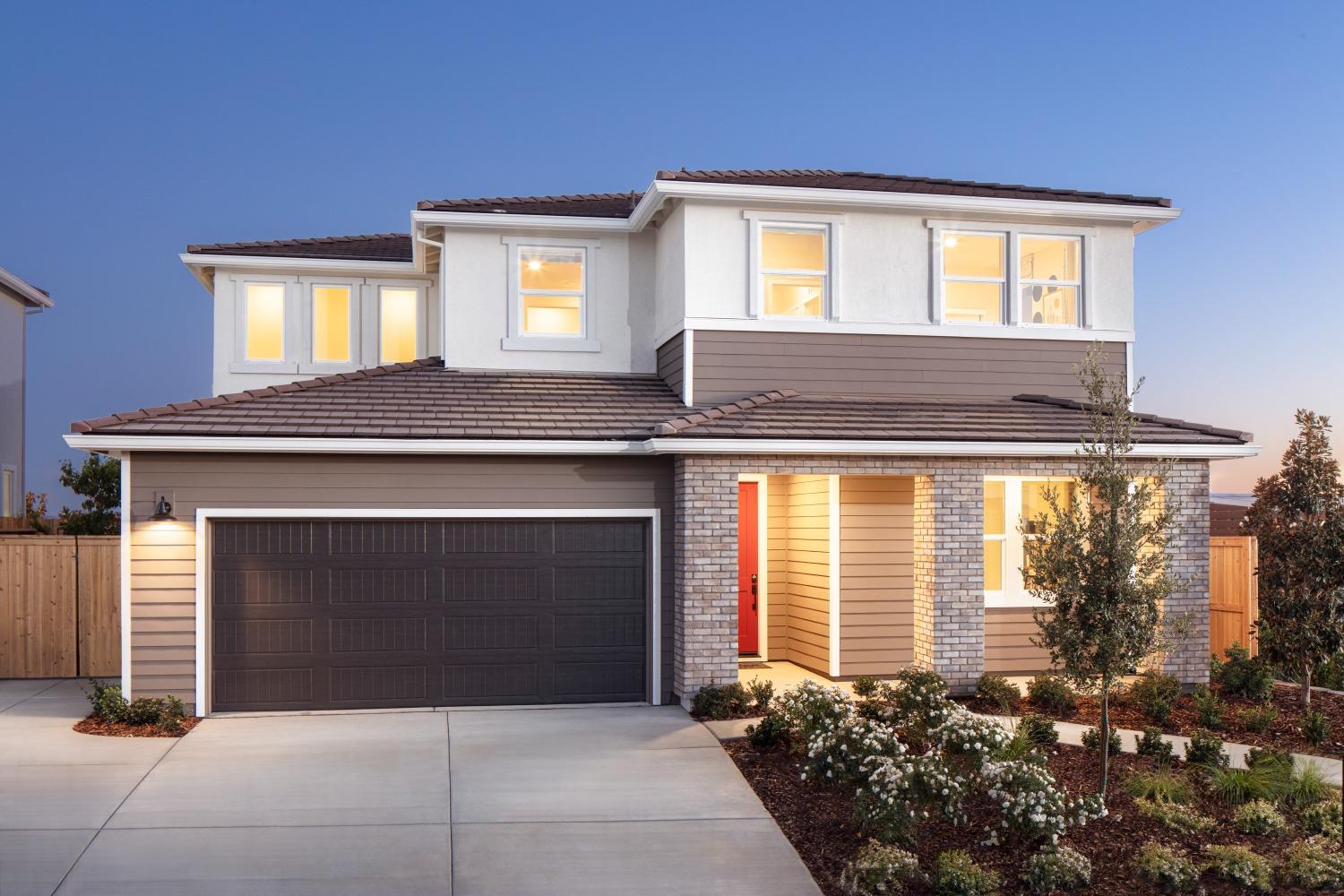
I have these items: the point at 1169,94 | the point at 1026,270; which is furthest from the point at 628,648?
the point at 1169,94

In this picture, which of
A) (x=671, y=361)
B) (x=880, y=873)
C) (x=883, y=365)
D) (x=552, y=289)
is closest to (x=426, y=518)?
(x=671, y=361)

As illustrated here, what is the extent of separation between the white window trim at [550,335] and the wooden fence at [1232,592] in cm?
884

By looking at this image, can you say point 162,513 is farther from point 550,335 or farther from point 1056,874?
point 1056,874

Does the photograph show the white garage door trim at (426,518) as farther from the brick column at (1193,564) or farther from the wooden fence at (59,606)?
the brick column at (1193,564)

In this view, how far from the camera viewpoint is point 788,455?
11938 mm

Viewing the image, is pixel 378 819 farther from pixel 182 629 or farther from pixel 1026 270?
Answer: pixel 1026 270

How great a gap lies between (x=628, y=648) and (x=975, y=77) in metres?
37.7

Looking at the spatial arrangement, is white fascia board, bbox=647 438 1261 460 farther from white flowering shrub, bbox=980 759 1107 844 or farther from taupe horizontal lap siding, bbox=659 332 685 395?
white flowering shrub, bbox=980 759 1107 844

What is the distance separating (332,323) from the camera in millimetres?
17578

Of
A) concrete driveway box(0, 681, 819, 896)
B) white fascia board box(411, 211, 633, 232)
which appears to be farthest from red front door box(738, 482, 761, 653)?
white fascia board box(411, 211, 633, 232)

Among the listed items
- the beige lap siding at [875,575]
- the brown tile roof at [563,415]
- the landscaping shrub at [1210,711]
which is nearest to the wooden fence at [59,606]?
the brown tile roof at [563,415]

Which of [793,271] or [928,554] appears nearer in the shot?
[928,554]

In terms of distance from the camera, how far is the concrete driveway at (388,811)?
691 cm

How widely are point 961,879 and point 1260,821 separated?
8.69ft
